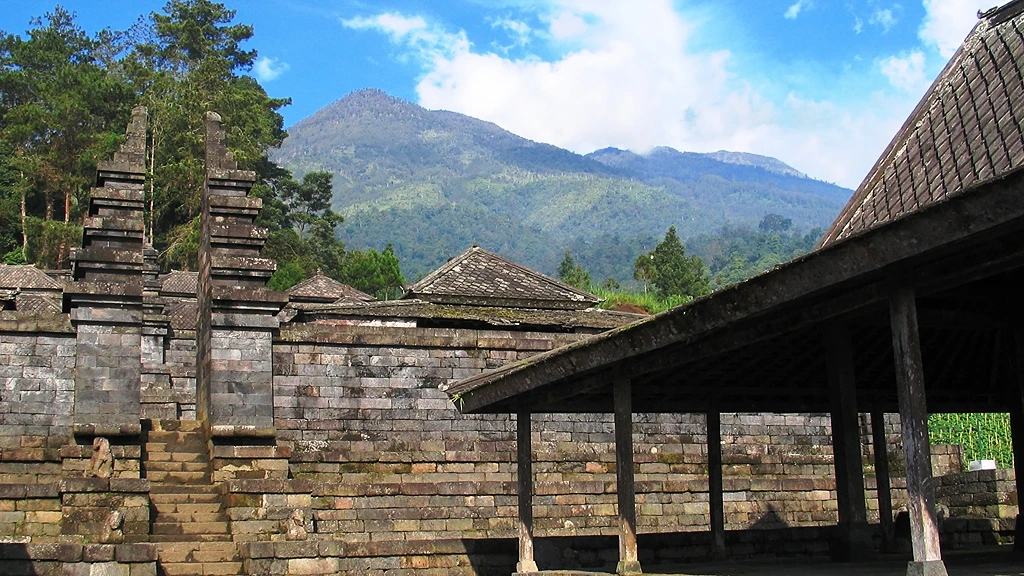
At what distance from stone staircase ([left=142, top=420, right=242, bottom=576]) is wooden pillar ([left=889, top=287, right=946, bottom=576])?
24.4ft

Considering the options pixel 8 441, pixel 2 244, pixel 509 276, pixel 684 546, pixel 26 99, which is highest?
pixel 26 99

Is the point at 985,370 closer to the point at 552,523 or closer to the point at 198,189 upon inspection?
the point at 552,523

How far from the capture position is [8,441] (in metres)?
15.6

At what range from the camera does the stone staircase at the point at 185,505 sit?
41.0ft

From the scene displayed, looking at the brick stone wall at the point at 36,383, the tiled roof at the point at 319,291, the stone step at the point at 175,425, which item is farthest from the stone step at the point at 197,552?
the tiled roof at the point at 319,291

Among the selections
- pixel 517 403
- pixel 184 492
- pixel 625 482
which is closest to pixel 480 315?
pixel 184 492

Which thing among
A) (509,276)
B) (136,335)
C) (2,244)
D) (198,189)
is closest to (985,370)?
(136,335)

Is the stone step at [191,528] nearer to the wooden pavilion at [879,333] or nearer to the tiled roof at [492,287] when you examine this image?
the wooden pavilion at [879,333]

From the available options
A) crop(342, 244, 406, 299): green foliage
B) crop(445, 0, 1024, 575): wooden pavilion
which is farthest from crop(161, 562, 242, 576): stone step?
crop(342, 244, 406, 299): green foliage

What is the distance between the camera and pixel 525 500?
1209 centimetres

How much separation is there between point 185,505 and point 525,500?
14.6 feet

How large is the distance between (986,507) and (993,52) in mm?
7745

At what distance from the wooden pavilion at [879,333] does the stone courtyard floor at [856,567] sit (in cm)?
50

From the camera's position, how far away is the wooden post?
12000 millimetres
